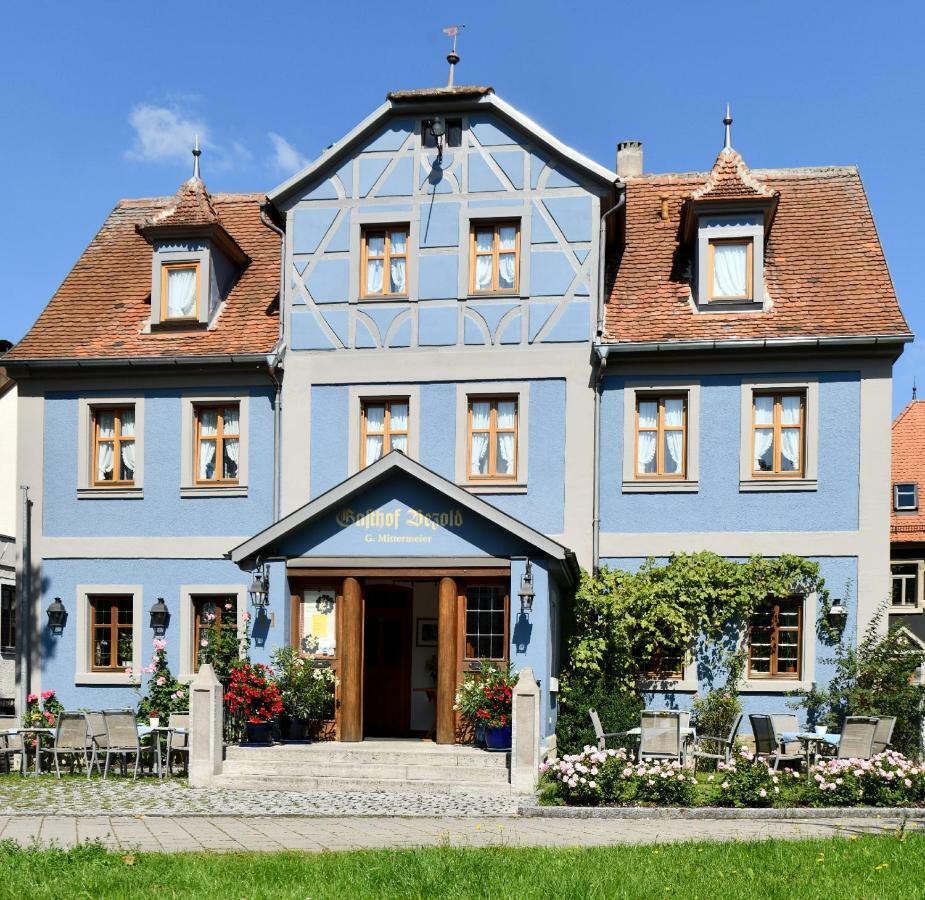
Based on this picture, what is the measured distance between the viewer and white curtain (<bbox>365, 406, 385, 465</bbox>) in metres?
20.8

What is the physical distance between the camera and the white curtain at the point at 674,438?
66.3ft

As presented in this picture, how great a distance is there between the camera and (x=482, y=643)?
18.4 meters

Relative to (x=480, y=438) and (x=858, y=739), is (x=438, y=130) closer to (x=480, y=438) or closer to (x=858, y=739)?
(x=480, y=438)

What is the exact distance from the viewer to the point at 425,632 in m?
20.9

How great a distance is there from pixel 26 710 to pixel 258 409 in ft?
20.0

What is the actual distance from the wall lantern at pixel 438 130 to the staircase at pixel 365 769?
9.48 meters

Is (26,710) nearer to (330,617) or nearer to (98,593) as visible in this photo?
(98,593)

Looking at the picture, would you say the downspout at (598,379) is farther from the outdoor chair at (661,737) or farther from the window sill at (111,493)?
the window sill at (111,493)

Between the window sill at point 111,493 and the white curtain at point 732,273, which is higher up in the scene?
the white curtain at point 732,273

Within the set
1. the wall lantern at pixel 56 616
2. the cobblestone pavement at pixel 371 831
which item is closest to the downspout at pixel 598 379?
the cobblestone pavement at pixel 371 831

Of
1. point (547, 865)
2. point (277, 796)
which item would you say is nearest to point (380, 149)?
point (277, 796)

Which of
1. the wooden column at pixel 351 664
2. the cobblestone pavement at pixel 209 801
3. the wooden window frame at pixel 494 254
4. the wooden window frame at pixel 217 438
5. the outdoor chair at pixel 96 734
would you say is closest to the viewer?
the cobblestone pavement at pixel 209 801

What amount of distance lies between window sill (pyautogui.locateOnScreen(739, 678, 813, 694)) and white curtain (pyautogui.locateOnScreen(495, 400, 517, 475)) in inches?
189

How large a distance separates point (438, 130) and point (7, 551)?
1699 centimetres
